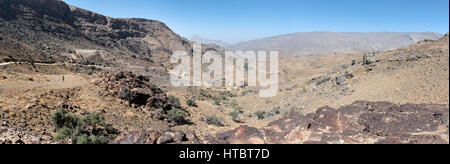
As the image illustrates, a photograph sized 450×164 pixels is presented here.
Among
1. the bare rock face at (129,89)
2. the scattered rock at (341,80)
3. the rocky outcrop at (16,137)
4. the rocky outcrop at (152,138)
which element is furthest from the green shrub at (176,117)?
the scattered rock at (341,80)

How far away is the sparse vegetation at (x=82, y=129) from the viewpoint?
7.39 metres

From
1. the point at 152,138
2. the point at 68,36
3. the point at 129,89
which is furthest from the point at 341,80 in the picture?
the point at 68,36

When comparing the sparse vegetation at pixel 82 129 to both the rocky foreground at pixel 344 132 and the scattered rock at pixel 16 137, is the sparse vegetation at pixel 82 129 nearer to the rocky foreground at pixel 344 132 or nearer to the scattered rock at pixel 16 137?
the scattered rock at pixel 16 137

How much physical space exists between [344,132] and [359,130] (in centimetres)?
69

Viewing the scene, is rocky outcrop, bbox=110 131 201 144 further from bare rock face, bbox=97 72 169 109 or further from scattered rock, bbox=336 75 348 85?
scattered rock, bbox=336 75 348 85

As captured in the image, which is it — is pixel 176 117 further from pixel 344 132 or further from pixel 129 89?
pixel 344 132

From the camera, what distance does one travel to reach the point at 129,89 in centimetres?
1239

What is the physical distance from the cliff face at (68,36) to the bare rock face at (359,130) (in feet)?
98.5

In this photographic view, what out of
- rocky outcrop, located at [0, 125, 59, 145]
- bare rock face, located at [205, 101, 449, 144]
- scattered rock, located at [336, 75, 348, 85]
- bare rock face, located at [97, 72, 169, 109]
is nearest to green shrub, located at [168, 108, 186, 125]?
bare rock face, located at [97, 72, 169, 109]

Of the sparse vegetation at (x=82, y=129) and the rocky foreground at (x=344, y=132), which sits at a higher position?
the rocky foreground at (x=344, y=132)

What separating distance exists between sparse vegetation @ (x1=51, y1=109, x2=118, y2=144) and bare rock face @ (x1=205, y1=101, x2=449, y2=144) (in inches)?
179
